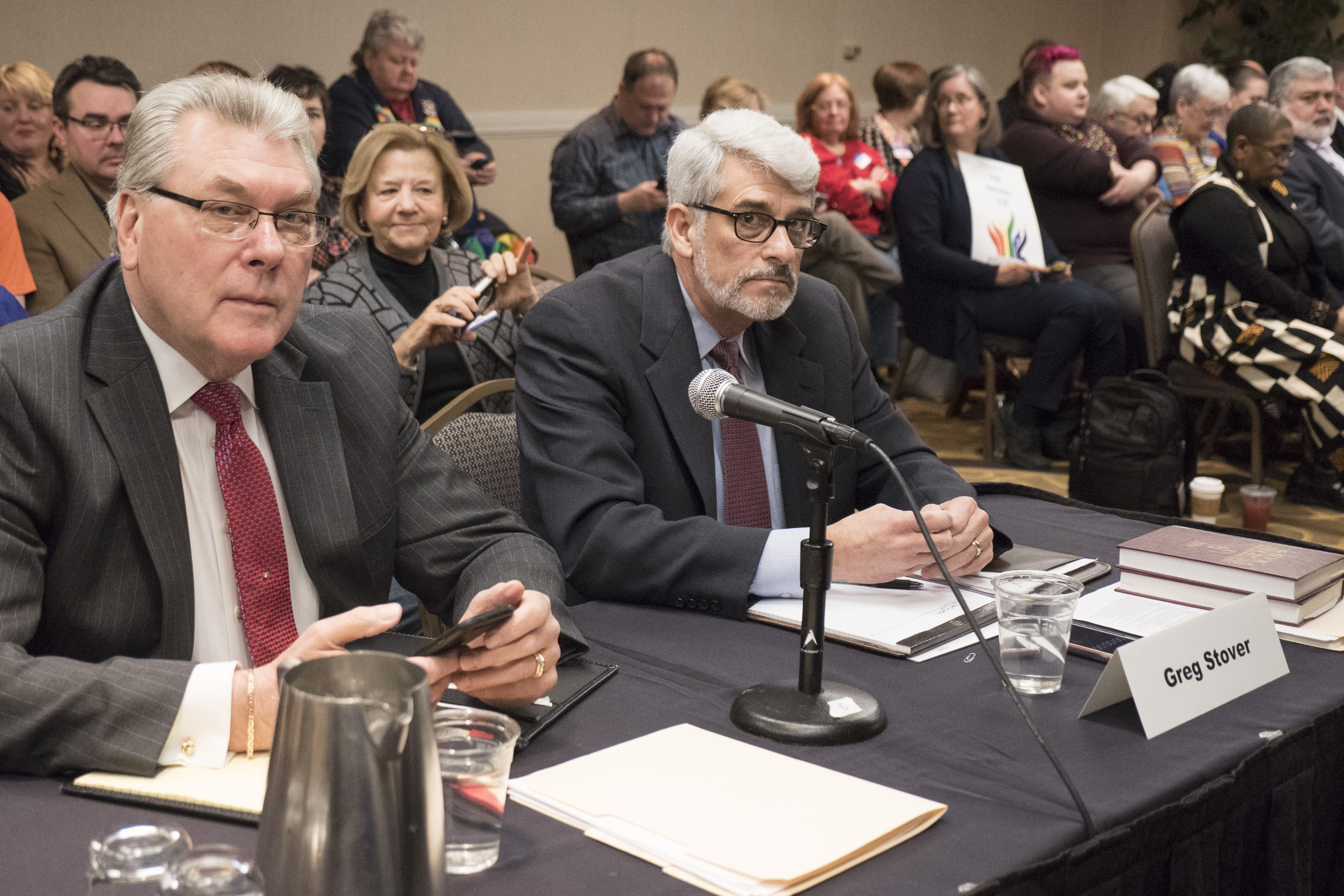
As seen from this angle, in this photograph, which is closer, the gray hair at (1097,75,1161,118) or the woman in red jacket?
the woman in red jacket

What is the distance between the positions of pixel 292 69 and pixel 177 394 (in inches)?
139

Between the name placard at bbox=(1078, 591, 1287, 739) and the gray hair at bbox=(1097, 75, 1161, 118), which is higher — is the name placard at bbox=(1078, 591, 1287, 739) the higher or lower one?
the lower one

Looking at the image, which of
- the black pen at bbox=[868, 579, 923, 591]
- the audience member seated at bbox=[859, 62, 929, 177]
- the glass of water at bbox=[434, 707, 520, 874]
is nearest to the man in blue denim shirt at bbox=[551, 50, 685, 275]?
the audience member seated at bbox=[859, 62, 929, 177]

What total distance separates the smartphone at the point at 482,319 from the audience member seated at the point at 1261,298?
9.04 ft

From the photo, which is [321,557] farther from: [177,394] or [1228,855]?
[1228,855]

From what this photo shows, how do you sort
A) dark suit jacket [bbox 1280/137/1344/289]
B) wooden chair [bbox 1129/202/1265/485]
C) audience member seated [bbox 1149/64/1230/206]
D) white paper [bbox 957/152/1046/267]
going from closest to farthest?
1. wooden chair [bbox 1129/202/1265/485]
2. dark suit jacket [bbox 1280/137/1344/289]
3. white paper [bbox 957/152/1046/267]
4. audience member seated [bbox 1149/64/1230/206]

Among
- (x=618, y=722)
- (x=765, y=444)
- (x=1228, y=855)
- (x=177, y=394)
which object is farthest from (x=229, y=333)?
(x=1228, y=855)

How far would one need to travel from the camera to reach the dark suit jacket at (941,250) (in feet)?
16.9

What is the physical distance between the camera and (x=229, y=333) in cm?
138

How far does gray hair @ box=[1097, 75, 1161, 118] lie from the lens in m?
6.34

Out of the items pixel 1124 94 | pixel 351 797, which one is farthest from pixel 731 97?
pixel 351 797

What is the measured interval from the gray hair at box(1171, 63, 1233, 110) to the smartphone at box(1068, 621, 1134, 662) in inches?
230

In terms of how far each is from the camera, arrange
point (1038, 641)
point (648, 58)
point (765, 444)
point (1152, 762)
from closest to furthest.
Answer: point (1152, 762), point (1038, 641), point (765, 444), point (648, 58)

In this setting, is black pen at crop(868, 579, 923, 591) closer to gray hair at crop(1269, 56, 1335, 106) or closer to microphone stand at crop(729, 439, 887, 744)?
microphone stand at crop(729, 439, 887, 744)
